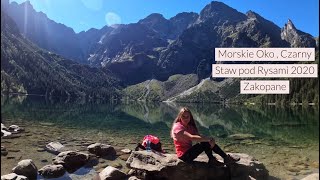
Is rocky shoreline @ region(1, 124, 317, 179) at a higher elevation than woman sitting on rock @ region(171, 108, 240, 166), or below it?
below

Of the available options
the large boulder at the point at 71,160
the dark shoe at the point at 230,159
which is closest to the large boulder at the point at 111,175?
the large boulder at the point at 71,160

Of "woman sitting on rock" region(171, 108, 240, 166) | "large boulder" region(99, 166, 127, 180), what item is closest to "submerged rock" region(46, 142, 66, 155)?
"large boulder" region(99, 166, 127, 180)

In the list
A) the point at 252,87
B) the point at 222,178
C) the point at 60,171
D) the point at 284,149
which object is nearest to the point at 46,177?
the point at 60,171

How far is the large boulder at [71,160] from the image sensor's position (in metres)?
21.3

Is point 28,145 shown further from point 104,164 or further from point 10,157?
point 104,164

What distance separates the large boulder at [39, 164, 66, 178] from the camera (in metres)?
19.2

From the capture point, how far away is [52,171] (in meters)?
19.3

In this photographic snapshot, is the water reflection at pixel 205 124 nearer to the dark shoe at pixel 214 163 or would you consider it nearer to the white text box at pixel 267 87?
the dark shoe at pixel 214 163

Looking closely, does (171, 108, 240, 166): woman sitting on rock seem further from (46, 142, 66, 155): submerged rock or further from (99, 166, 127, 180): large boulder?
(46, 142, 66, 155): submerged rock

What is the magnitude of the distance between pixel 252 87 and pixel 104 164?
11524mm

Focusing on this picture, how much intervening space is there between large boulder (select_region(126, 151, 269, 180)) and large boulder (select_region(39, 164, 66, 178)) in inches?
191

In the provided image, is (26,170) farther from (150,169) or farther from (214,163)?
(214,163)

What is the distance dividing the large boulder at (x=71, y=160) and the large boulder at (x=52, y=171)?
1068 mm

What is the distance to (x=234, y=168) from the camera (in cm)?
1609
